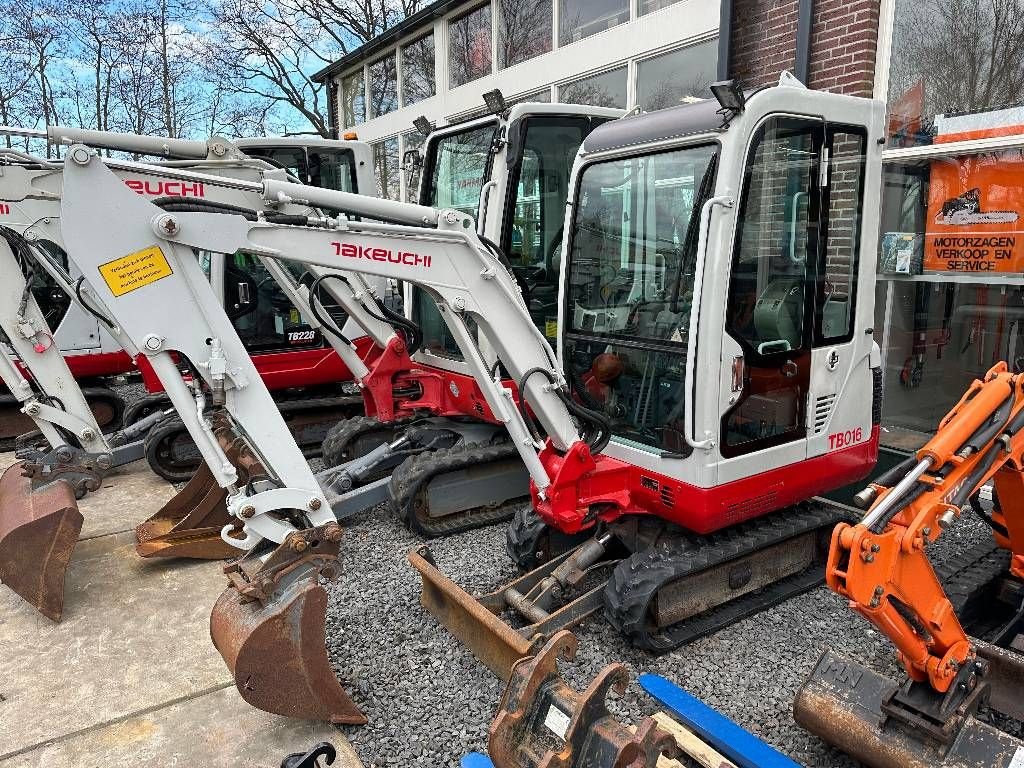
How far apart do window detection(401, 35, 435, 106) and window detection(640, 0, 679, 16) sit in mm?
5799

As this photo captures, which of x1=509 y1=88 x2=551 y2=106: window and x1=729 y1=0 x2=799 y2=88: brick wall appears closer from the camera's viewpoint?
x1=729 y1=0 x2=799 y2=88: brick wall

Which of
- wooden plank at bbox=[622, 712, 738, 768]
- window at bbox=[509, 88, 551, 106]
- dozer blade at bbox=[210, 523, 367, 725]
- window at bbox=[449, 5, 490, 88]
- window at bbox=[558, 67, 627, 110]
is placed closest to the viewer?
wooden plank at bbox=[622, 712, 738, 768]

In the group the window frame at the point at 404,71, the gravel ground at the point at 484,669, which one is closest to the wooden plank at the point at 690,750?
the gravel ground at the point at 484,669

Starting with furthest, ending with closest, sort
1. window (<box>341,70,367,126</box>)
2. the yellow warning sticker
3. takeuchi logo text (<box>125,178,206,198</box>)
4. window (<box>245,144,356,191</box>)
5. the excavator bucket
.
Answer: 1. window (<box>341,70,367,126</box>)
2. window (<box>245,144,356,191</box>)
3. the excavator bucket
4. takeuchi logo text (<box>125,178,206,198</box>)
5. the yellow warning sticker

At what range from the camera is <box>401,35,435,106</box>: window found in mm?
13391

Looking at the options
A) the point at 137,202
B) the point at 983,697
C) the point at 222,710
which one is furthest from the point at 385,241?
the point at 983,697

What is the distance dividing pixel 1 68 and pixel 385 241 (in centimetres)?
2150

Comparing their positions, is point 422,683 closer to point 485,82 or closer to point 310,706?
point 310,706

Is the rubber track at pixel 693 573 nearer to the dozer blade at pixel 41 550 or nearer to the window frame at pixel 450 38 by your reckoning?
the dozer blade at pixel 41 550

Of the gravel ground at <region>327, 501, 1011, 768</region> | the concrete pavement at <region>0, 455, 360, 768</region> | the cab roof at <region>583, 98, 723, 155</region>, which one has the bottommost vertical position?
the concrete pavement at <region>0, 455, 360, 768</region>

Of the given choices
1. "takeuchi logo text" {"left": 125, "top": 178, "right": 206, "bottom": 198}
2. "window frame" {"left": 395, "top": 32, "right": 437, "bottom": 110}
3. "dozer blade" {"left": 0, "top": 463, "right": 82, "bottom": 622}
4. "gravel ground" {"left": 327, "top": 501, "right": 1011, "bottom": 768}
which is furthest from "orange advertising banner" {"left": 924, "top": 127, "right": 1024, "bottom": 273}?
"window frame" {"left": 395, "top": 32, "right": 437, "bottom": 110}

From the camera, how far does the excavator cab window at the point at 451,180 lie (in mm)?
5387

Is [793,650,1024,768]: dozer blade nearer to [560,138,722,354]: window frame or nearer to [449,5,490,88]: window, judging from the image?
[560,138,722,354]: window frame

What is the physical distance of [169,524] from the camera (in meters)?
5.17
